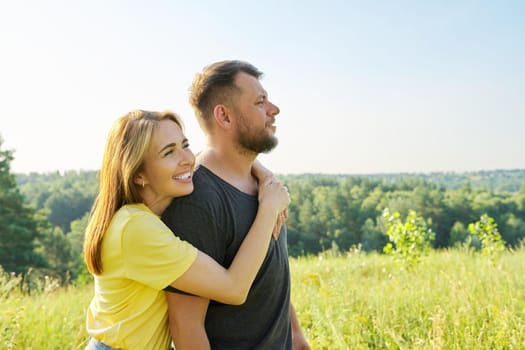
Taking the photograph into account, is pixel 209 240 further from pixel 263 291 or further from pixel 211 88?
pixel 211 88

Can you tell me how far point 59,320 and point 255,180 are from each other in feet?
13.0

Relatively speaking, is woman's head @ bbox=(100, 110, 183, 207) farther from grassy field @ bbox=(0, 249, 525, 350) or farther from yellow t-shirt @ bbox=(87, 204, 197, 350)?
grassy field @ bbox=(0, 249, 525, 350)

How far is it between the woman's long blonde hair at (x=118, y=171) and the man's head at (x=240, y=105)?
463 millimetres

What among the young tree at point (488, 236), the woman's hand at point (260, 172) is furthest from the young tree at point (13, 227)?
the woman's hand at point (260, 172)

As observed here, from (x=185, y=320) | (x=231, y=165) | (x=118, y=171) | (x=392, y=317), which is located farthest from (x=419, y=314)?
(x=118, y=171)

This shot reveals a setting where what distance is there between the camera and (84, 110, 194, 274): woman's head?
2023 millimetres

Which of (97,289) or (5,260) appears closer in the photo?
(97,289)

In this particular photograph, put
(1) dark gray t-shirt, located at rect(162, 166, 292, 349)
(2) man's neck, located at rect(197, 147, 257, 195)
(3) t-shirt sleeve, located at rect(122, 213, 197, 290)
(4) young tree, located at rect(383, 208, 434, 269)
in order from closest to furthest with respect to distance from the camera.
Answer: (3) t-shirt sleeve, located at rect(122, 213, 197, 290) < (1) dark gray t-shirt, located at rect(162, 166, 292, 349) < (2) man's neck, located at rect(197, 147, 257, 195) < (4) young tree, located at rect(383, 208, 434, 269)

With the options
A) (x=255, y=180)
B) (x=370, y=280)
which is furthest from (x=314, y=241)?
(x=255, y=180)

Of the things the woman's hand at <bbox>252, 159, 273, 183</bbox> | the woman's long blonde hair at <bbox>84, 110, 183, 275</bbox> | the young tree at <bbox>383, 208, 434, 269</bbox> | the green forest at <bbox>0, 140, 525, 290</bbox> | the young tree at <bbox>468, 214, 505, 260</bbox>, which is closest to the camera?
the woman's long blonde hair at <bbox>84, 110, 183, 275</bbox>

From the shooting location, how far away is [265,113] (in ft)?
8.18

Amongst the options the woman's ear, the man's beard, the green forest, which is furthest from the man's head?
the green forest

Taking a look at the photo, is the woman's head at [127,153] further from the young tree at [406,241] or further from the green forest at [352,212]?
the green forest at [352,212]

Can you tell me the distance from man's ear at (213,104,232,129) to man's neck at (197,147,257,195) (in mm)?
133
